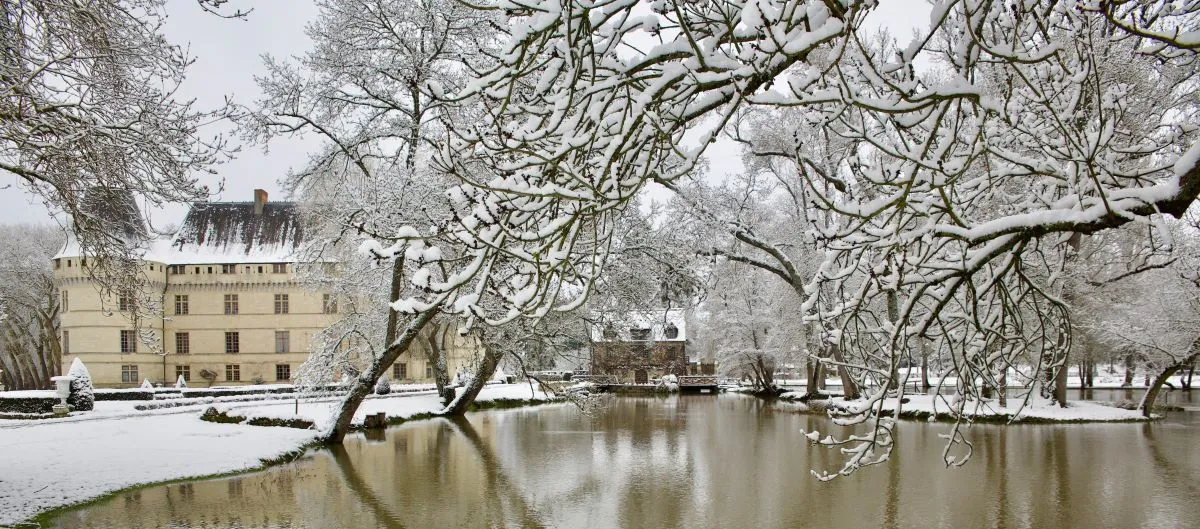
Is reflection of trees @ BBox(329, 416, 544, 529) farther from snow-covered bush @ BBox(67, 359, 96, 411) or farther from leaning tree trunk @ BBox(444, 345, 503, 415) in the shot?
snow-covered bush @ BBox(67, 359, 96, 411)

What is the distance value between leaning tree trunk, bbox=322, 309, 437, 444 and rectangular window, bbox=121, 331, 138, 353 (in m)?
30.7

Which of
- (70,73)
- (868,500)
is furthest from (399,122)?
(868,500)

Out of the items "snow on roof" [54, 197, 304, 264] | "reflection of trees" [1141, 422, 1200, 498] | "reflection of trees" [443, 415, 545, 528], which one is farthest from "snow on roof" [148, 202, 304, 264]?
"reflection of trees" [1141, 422, 1200, 498]

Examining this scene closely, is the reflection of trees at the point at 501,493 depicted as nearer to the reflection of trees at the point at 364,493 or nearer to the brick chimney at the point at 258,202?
the reflection of trees at the point at 364,493

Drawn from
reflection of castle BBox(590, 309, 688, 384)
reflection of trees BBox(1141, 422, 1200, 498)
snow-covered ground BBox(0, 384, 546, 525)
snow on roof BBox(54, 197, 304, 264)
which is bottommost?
reflection of castle BBox(590, 309, 688, 384)

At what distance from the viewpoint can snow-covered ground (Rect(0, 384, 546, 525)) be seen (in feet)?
35.1

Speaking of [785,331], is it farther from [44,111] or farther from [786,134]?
[44,111]

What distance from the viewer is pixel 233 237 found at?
1781 inches

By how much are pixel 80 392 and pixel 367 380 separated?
1456cm

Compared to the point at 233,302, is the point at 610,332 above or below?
below

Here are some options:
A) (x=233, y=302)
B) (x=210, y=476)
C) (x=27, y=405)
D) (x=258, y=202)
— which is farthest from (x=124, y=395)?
(x=210, y=476)

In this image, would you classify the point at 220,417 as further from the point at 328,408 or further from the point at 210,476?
the point at 210,476

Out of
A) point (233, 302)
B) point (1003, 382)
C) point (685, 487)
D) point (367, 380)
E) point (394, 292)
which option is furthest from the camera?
point (233, 302)

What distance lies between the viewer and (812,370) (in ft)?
111
